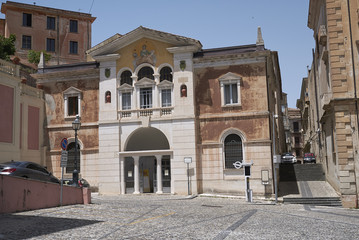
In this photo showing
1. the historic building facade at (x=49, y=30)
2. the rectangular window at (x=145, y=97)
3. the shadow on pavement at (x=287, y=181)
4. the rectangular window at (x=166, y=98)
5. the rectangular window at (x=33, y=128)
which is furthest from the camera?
the historic building facade at (x=49, y=30)

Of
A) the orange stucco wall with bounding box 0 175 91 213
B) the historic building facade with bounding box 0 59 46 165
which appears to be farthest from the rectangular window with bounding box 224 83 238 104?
the historic building facade with bounding box 0 59 46 165

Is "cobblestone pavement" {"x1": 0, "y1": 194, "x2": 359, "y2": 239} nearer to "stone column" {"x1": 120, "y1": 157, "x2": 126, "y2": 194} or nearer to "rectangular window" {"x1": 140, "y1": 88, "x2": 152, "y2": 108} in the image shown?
"stone column" {"x1": 120, "y1": 157, "x2": 126, "y2": 194}

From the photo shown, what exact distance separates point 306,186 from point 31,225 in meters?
21.4

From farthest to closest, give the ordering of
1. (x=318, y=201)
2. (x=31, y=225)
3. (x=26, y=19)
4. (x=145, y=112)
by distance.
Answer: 1. (x=26, y=19)
2. (x=145, y=112)
3. (x=318, y=201)
4. (x=31, y=225)

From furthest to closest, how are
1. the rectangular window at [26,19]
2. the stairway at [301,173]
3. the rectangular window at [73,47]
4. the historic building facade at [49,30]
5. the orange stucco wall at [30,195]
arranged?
the rectangular window at [73,47]
the rectangular window at [26,19]
the historic building facade at [49,30]
the stairway at [301,173]
the orange stucco wall at [30,195]

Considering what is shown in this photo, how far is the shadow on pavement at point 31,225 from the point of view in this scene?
34.5 ft

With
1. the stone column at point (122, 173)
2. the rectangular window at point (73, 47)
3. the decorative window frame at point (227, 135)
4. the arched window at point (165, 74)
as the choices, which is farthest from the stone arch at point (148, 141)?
the rectangular window at point (73, 47)

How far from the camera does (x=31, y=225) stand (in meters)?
12.0

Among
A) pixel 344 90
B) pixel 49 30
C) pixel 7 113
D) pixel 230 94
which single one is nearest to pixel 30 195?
pixel 7 113

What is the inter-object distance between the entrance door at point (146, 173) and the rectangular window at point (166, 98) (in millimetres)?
4034

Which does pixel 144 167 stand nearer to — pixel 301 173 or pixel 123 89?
pixel 123 89

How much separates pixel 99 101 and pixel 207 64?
27.5 feet

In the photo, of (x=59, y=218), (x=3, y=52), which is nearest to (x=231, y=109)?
(x=59, y=218)

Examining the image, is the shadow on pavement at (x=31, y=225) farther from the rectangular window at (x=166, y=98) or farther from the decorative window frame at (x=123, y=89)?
the decorative window frame at (x=123, y=89)
